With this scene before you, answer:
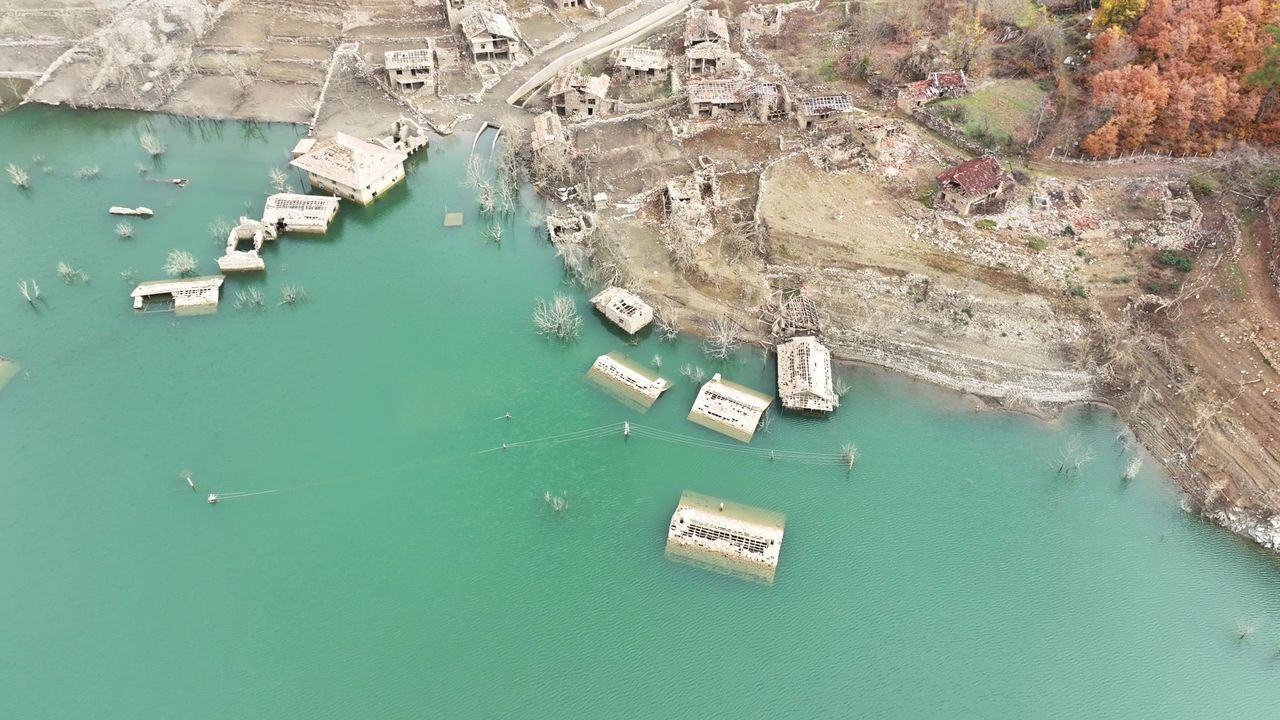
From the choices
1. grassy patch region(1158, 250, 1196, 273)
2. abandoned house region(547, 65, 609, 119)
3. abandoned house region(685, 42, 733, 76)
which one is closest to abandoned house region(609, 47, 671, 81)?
abandoned house region(685, 42, 733, 76)

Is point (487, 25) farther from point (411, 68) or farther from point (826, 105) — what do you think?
point (826, 105)

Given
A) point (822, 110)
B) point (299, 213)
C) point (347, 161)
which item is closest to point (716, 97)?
point (822, 110)

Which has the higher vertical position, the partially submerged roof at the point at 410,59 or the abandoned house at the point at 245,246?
the partially submerged roof at the point at 410,59

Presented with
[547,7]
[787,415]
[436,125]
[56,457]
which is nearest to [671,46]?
[547,7]

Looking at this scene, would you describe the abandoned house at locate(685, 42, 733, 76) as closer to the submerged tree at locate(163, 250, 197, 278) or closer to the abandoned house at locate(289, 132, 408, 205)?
the abandoned house at locate(289, 132, 408, 205)

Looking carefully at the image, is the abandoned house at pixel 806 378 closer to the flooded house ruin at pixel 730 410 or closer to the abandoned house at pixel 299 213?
the flooded house ruin at pixel 730 410

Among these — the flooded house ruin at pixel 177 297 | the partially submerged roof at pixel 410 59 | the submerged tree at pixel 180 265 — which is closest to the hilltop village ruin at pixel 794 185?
the partially submerged roof at pixel 410 59
